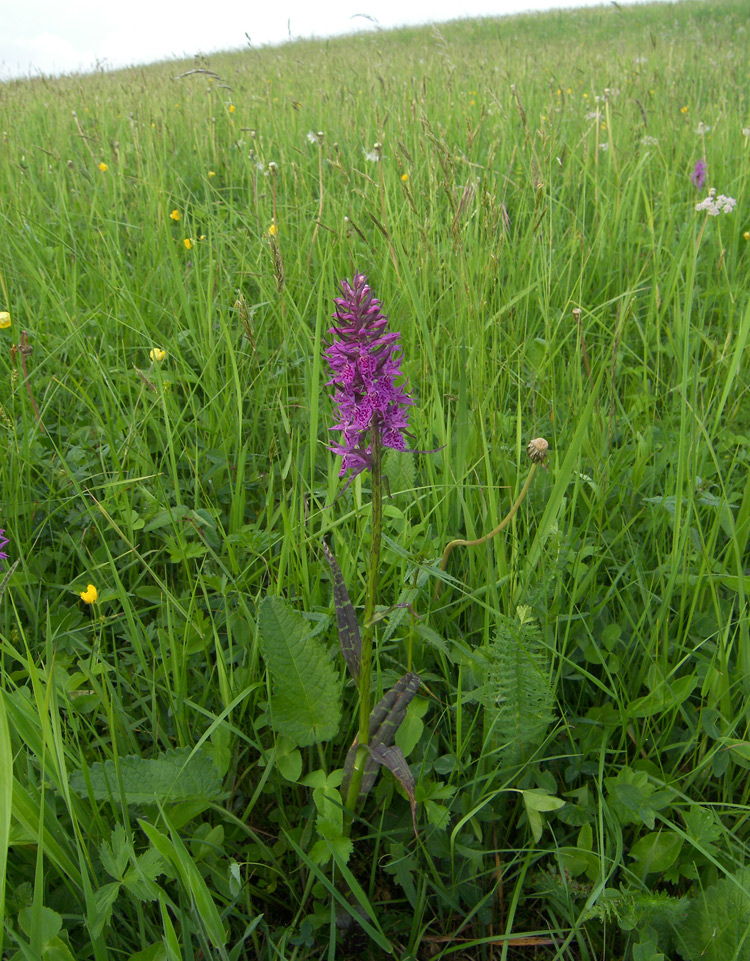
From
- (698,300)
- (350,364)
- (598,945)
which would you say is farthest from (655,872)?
(698,300)

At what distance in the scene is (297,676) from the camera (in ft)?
3.55

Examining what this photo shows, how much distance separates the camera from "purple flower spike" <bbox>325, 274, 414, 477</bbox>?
2.98ft

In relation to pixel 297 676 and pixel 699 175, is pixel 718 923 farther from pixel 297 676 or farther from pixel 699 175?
pixel 699 175

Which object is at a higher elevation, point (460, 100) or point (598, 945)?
point (460, 100)

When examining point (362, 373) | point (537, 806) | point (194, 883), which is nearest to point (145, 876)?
point (194, 883)

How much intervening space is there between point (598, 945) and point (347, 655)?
0.62 metres

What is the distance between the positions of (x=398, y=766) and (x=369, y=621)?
0.21m

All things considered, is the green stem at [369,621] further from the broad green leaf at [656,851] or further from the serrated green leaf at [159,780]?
the broad green leaf at [656,851]

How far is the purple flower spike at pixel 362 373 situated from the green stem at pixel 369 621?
3cm

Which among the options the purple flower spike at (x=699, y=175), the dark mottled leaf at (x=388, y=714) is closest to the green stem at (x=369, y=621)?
the dark mottled leaf at (x=388, y=714)

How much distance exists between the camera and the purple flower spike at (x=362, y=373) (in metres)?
0.91

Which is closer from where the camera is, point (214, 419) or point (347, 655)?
point (347, 655)

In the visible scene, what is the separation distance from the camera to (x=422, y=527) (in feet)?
4.60

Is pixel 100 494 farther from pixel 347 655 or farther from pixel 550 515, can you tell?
pixel 550 515
